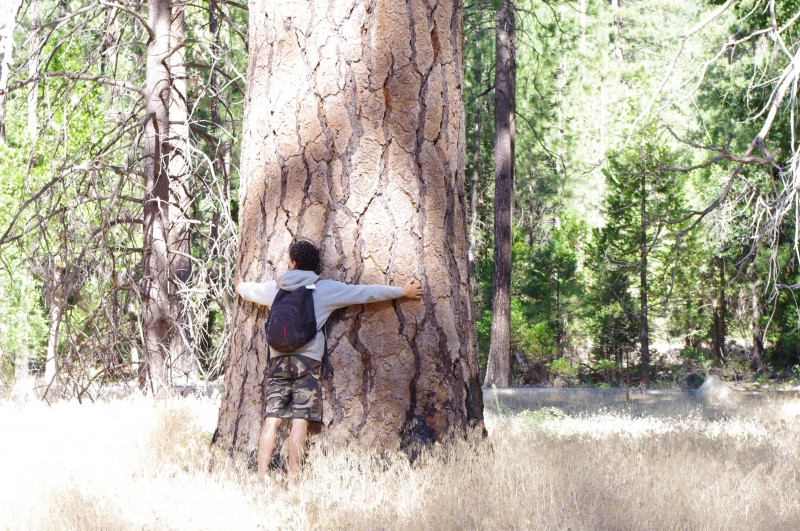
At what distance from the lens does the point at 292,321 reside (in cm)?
468

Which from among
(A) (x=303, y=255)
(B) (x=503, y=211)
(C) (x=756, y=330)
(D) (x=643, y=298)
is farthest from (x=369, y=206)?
(C) (x=756, y=330)

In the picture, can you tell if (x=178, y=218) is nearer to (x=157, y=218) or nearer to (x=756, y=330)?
(x=157, y=218)

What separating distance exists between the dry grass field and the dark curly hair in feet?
3.42

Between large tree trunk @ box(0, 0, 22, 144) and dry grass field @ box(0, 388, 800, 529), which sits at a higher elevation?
large tree trunk @ box(0, 0, 22, 144)

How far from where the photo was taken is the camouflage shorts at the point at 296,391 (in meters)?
4.76

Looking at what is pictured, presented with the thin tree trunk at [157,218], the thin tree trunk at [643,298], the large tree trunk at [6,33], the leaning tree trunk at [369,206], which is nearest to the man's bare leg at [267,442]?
the leaning tree trunk at [369,206]

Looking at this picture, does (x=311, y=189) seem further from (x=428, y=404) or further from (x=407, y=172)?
(x=428, y=404)

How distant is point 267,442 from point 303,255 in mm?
1078

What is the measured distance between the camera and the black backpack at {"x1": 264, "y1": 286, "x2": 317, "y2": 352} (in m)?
4.69

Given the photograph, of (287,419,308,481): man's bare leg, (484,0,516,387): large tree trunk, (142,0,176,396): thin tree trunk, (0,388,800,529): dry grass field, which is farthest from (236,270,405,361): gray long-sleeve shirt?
(484,0,516,387): large tree trunk

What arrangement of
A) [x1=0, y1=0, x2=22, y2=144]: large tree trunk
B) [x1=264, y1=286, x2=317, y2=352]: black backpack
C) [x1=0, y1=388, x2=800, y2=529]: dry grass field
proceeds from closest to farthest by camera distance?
1. [x1=0, y1=388, x2=800, y2=529]: dry grass field
2. [x1=264, y1=286, x2=317, y2=352]: black backpack
3. [x1=0, y1=0, x2=22, y2=144]: large tree trunk

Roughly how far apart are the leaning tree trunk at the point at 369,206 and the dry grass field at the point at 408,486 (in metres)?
0.34

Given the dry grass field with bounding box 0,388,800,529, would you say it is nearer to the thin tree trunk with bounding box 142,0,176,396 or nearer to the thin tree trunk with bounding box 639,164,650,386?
the thin tree trunk with bounding box 142,0,176,396

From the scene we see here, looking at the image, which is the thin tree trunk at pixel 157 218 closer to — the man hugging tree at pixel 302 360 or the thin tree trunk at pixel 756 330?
the man hugging tree at pixel 302 360
